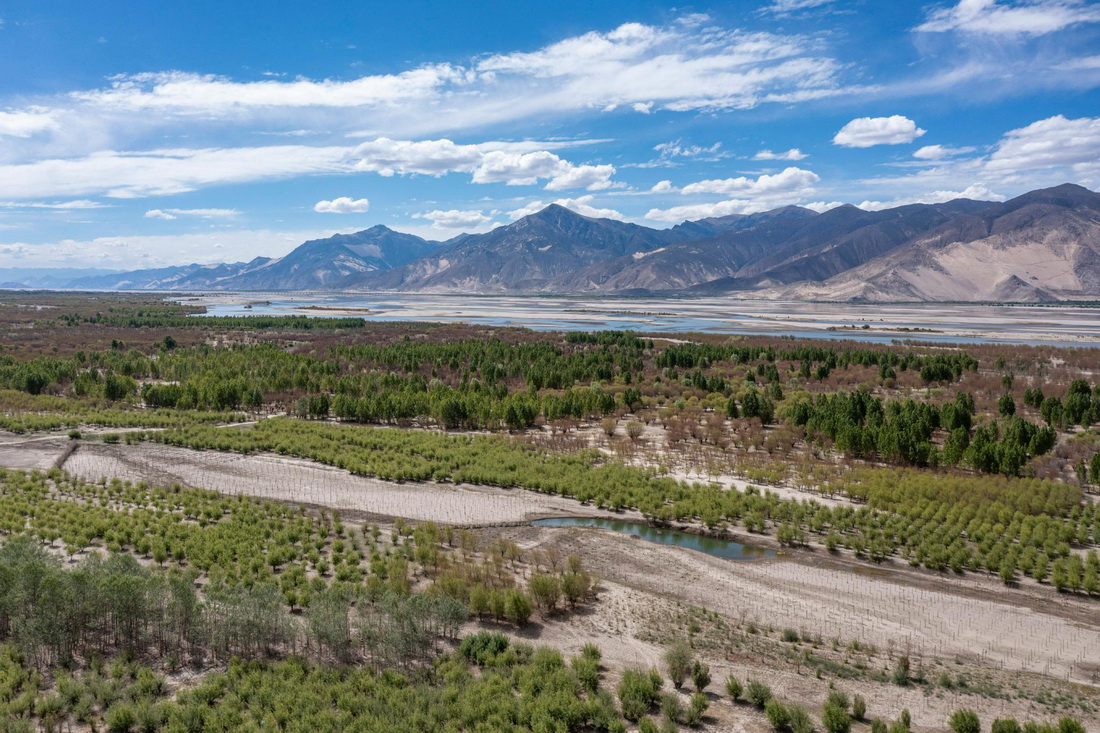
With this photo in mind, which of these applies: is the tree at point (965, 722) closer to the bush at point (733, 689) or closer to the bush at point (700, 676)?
the bush at point (733, 689)

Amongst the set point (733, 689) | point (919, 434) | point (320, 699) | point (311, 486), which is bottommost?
point (733, 689)

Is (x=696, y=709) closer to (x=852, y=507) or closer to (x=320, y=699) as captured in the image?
(x=320, y=699)

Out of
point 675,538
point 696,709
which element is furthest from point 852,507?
point 696,709

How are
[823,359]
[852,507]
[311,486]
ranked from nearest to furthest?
[852,507] < [311,486] < [823,359]

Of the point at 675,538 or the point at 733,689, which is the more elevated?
the point at 733,689

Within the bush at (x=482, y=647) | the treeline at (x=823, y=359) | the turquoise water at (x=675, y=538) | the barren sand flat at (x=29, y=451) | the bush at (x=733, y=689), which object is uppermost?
the treeline at (x=823, y=359)

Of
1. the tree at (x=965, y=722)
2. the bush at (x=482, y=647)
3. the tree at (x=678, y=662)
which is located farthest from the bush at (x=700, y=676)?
the tree at (x=965, y=722)

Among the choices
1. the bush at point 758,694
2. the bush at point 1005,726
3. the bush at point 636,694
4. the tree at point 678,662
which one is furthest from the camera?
the tree at point 678,662

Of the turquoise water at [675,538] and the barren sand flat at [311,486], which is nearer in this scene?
the turquoise water at [675,538]
